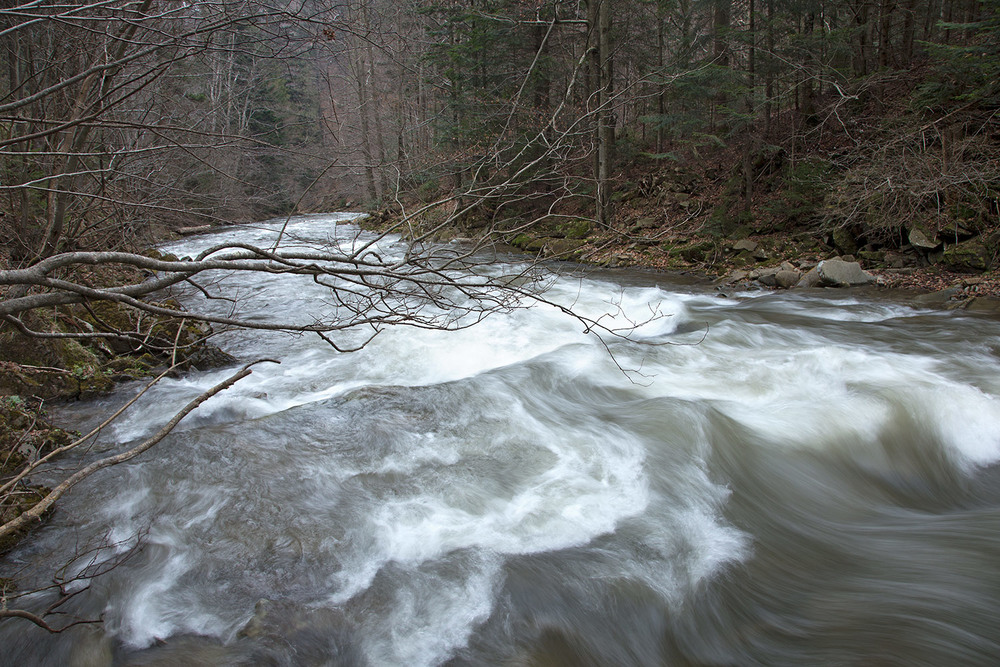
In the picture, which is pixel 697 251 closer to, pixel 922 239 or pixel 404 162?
pixel 922 239

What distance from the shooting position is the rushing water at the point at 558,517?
3.31m

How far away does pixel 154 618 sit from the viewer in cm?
338

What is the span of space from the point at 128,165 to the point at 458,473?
12.7 ft

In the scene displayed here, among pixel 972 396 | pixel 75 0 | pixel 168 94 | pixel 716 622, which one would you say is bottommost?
pixel 716 622

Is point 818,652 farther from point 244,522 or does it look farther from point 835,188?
point 835,188

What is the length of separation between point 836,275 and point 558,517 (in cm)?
862

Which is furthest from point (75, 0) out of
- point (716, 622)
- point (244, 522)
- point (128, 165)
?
point (716, 622)

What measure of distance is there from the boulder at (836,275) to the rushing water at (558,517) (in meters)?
3.01

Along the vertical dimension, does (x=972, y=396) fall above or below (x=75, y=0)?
below

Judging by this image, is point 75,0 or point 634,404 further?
point 634,404

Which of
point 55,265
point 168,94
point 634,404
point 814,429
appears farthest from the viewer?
point 634,404

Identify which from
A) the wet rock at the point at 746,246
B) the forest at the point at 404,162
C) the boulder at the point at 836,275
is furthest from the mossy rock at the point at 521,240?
the boulder at the point at 836,275

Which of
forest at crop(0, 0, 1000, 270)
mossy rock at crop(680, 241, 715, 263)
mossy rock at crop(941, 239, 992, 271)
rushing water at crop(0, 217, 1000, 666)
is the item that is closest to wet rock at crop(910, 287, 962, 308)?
mossy rock at crop(941, 239, 992, 271)

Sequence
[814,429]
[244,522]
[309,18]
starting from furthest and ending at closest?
[814,429]
[244,522]
[309,18]
